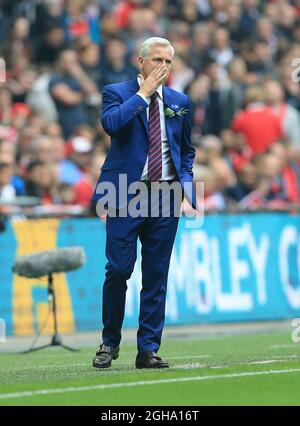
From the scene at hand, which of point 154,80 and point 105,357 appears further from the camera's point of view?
point 105,357

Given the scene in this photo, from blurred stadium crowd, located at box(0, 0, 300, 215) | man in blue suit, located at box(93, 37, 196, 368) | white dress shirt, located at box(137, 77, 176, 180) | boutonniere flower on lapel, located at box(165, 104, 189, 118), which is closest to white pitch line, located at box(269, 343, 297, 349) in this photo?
man in blue suit, located at box(93, 37, 196, 368)

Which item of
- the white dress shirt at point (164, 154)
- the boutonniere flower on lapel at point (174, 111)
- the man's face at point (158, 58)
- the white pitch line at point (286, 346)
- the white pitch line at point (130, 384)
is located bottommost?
the white pitch line at point (130, 384)

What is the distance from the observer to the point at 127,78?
2014cm

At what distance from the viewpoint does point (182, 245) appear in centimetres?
1714

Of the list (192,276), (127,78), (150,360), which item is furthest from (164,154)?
(127,78)

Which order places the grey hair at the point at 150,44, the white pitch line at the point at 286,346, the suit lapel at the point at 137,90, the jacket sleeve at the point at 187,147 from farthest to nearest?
1. the white pitch line at the point at 286,346
2. the jacket sleeve at the point at 187,147
3. the suit lapel at the point at 137,90
4. the grey hair at the point at 150,44

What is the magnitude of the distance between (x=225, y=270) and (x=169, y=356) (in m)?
5.82

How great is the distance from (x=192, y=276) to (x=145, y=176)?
747 cm

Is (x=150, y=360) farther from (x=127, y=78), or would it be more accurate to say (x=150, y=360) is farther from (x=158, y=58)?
(x=127, y=78)

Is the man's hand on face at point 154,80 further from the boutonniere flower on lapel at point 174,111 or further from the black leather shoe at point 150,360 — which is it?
the black leather shoe at point 150,360

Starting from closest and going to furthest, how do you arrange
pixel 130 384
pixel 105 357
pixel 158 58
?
pixel 130 384 → pixel 158 58 → pixel 105 357

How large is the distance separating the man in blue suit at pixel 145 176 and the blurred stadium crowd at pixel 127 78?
6191 millimetres

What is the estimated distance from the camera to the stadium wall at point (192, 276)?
52.4ft

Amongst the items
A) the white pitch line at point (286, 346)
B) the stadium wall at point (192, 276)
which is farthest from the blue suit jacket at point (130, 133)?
the stadium wall at point (192, 276)
